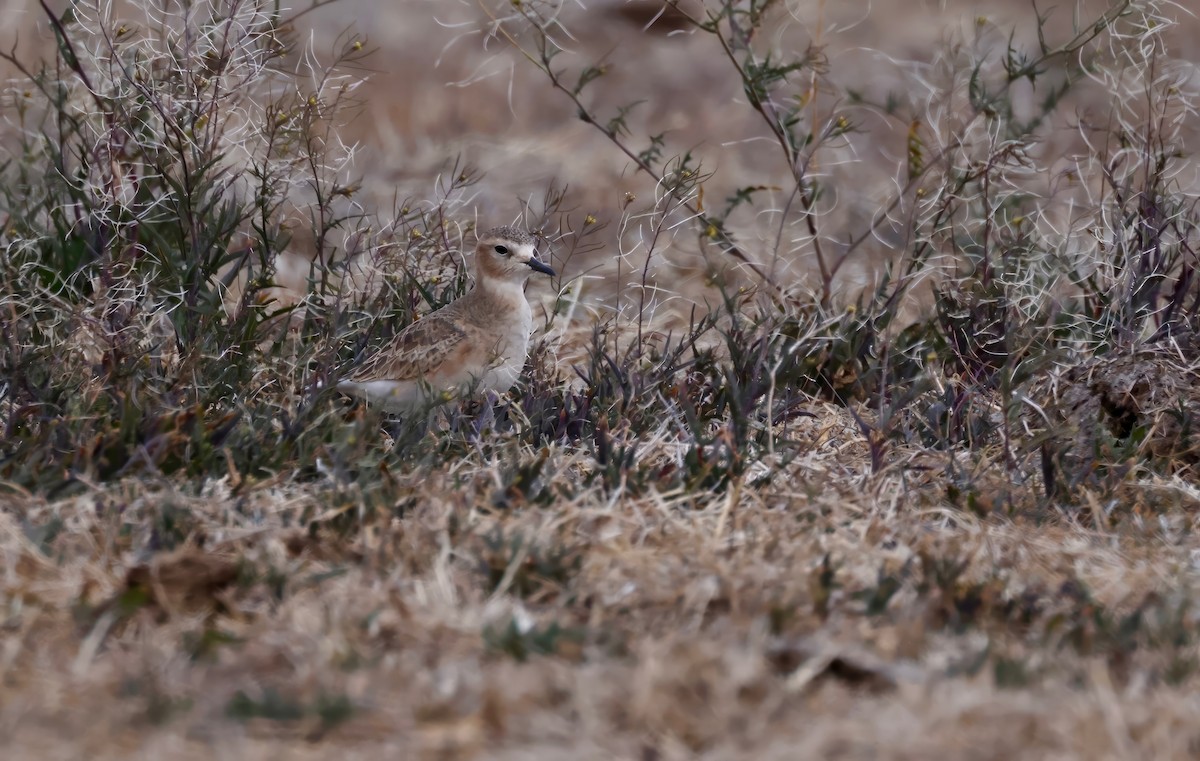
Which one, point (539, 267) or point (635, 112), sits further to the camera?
point (635, 112)

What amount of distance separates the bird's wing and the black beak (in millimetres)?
448

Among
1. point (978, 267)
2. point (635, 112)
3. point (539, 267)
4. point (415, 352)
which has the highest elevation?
point (635, 112)

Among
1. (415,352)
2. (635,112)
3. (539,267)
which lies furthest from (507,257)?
(635,112)

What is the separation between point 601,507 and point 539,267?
1.77 m

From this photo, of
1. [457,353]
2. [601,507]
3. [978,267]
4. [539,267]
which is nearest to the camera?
[601,507]

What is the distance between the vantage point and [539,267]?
5.96 metres

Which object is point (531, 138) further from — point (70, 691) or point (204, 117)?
point (70, 691)

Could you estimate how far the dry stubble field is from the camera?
10.0 ft

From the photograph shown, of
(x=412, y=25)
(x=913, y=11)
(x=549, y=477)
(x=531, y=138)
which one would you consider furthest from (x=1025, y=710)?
(x=913, y=11)

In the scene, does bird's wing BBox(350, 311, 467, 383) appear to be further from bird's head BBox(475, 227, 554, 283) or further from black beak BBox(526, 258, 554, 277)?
black beak BBox(526, 258, 554, 277)

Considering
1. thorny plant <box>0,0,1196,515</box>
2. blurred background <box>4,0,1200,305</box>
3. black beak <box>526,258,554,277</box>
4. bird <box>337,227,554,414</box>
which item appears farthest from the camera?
blurred background <box>4,0,1200,305</box>

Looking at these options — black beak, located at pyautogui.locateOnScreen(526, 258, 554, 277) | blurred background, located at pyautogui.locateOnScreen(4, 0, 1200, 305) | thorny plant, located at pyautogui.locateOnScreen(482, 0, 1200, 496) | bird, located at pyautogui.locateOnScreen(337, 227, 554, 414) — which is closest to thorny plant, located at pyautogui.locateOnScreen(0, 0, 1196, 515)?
thorny plant, located at pyautogui.locateOnScreen(482, 0, 1200, 496)

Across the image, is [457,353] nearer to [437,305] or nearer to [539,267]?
[539,267]

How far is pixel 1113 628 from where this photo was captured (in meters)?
3.56
